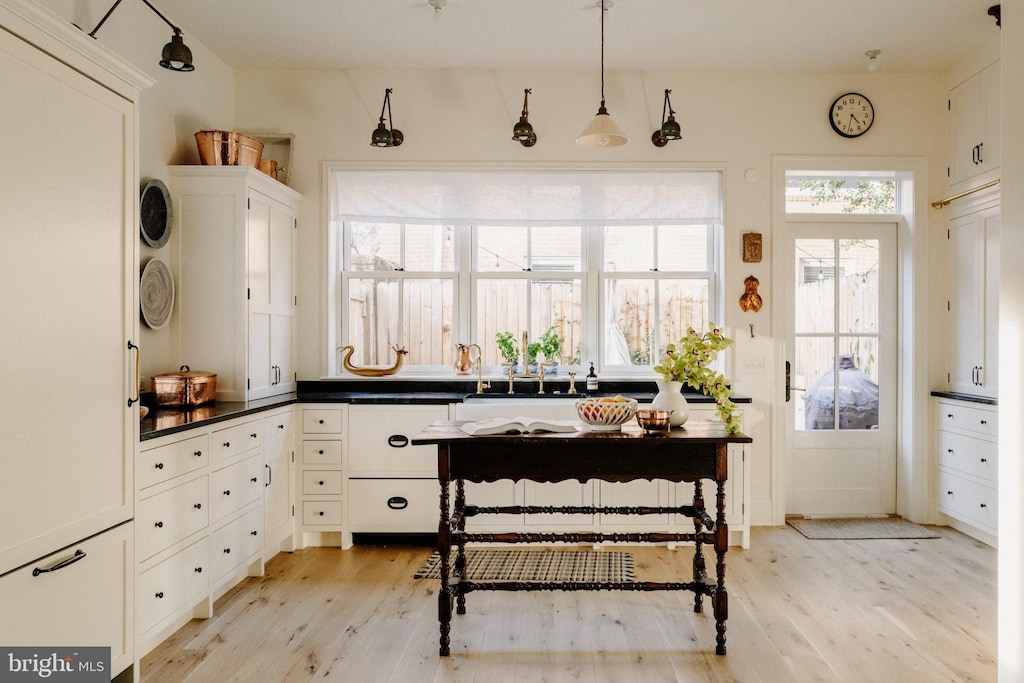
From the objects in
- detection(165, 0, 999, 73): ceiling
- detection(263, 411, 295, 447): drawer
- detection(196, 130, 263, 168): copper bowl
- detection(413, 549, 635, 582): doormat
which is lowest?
detection(413, 549, 635, 582): doormat

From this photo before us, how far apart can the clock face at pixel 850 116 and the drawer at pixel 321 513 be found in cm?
412

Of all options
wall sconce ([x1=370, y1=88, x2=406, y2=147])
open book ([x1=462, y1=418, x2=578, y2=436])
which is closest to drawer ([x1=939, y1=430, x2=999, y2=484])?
open book ([x1=462, y1=418, x2=578, y2=436])

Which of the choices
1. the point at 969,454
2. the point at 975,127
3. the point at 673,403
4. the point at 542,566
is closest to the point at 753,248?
the point at 975,127

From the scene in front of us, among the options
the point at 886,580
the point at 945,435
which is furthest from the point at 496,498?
the point at 945,435

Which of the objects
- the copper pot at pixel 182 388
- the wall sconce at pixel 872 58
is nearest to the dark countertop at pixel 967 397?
the wall sconce at pixel 872 58

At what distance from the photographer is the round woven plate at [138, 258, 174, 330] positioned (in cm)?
356

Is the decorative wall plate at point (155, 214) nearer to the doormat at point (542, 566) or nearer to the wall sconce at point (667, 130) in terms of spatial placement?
the doormat at point (542, 566)

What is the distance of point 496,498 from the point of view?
13.6 ft

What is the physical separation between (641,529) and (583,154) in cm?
248

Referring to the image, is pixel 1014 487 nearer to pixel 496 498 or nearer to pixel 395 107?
pixel 496 498

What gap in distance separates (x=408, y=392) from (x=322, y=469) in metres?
0.75

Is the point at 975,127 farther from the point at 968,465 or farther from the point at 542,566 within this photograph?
the point at 542,566

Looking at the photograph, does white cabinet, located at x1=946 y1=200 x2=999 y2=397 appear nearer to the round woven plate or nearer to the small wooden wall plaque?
the small wooden wall plaque

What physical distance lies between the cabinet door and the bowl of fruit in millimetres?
1744
